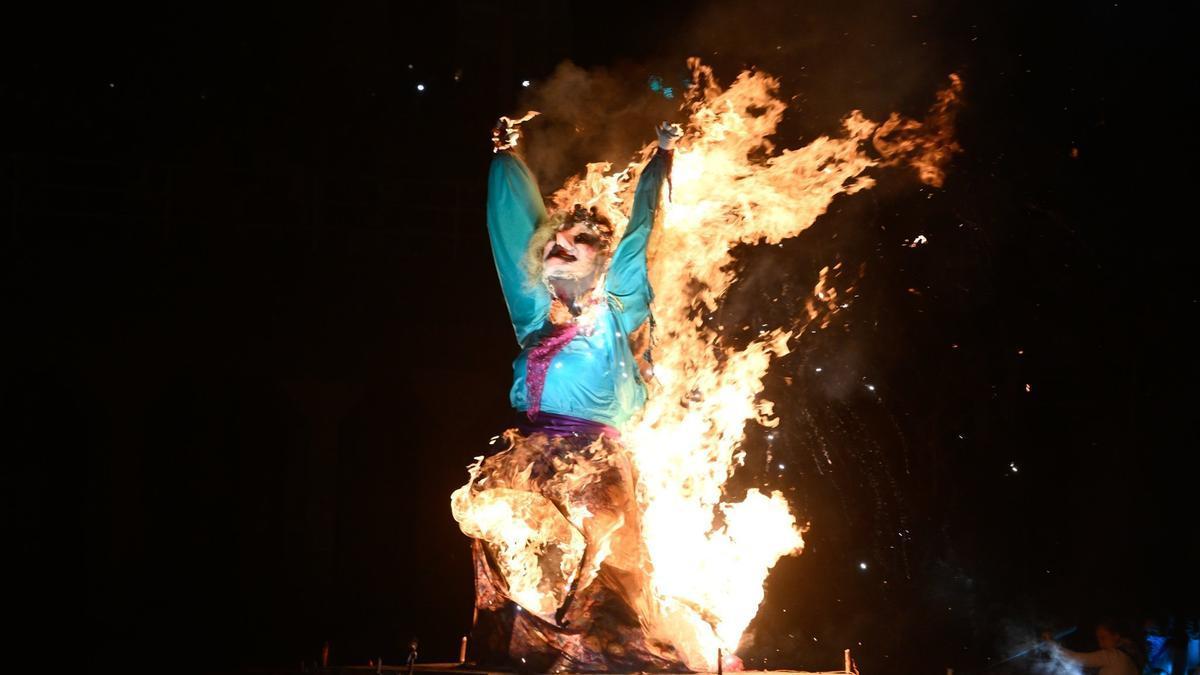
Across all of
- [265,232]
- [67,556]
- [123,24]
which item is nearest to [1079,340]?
[265,232]

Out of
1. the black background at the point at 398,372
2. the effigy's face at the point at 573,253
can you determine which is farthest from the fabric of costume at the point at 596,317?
the black background at the point at 398,372

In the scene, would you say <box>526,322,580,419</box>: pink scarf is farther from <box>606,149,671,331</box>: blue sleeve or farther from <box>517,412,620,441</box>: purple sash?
<box>606,149,671,331</box>: blue sleeve

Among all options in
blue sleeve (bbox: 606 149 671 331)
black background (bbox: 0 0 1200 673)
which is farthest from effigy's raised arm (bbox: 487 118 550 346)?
black background (bbox: 0 0 1200 673)

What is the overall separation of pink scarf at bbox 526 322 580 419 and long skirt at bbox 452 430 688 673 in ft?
0.58

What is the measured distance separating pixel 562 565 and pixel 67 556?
23.2 feet

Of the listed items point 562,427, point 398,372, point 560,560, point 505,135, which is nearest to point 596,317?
point 562,427

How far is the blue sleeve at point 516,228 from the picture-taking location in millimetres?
5641

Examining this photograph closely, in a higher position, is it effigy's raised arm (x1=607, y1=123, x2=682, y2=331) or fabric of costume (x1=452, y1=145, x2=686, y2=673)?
effigy's raised arm (x1=607, y1=123, x2=682, y2=331)

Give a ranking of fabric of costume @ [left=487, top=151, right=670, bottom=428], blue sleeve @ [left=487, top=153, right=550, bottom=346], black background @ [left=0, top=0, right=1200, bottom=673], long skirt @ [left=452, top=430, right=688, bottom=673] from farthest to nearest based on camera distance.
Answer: black background @ [left=0, top=0, right=1200, bottom=673] < blue sleeve @ [left=487, top=153, right=550, bottom=346] < fabric of costume @ [left=487, top=151, right=670, bottom=428] < long skirt @ [left=452, top=430, right=688, bottom=673]

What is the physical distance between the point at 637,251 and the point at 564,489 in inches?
45.0

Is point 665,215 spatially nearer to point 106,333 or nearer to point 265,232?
point 265,232

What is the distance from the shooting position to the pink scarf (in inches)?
219

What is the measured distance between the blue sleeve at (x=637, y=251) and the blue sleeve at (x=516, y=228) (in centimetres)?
39

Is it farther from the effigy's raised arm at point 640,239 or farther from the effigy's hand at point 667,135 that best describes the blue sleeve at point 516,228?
the effigy's hand at point 667,135
